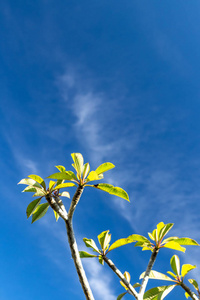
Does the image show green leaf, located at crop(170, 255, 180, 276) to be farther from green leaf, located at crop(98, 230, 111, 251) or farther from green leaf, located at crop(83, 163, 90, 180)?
green leaf, located at crop(83, 163, 90, 180)

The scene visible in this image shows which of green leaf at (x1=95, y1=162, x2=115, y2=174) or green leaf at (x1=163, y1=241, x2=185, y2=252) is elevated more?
green leaf at (x1=95, y1=162, x2=115, y2=174)

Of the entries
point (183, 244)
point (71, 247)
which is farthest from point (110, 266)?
point (183, 244)

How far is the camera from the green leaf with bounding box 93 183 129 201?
3443 mm

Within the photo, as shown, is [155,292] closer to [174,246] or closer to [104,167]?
[174,246]

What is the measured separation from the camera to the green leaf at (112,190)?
344cm

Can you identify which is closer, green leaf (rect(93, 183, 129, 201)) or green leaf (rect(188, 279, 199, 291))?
green leaf (rect(93, 183, 129, 201))

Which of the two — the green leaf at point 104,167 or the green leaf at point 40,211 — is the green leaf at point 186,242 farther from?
the green leaf at point 40,211

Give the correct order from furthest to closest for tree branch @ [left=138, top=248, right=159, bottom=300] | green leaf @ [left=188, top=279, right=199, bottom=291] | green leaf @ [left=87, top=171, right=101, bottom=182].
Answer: green leaf @ [left=188, top=279, right=199, bottom=291] → tree branch @ [left=138, top=248, right=159, bottom=300] → green leaf @ [left=87, top=171, right=101, bottom=182]

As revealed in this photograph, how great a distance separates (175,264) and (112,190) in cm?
170

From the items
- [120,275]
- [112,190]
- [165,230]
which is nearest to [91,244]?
[120,275]

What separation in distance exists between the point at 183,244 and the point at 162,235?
1.10 feet

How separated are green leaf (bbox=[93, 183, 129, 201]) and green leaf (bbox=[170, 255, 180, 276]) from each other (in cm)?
154

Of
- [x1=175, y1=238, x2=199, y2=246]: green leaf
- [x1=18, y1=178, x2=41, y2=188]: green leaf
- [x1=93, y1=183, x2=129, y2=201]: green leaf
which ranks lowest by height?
[x1=175, y1=238, x2=199, y2=246]: green leaf

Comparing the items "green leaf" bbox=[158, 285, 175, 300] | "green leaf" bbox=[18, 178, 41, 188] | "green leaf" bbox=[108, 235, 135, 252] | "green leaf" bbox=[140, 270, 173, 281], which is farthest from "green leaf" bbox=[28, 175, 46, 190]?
"green leaf" bbox=[158, 285, 175, 300]
